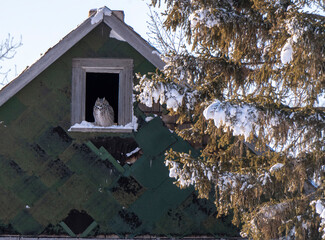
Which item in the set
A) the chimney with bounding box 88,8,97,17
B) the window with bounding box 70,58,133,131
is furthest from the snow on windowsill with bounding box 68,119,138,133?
the chimney with bounding box 88,8,97,17

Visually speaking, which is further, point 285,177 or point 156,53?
point 156,53

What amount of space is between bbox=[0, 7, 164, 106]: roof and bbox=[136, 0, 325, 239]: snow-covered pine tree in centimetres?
55

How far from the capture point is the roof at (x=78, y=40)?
30.7 ft

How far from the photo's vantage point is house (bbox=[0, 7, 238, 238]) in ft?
30.3

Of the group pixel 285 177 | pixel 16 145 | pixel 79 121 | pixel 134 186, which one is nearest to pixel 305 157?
pixel 285 177

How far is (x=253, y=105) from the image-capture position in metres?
7.86

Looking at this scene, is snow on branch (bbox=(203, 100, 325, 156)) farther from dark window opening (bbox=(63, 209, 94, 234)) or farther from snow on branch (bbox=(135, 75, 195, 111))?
dark window opening (bbox=(63, 209, 94, 234))

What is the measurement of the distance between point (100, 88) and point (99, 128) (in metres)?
2.51

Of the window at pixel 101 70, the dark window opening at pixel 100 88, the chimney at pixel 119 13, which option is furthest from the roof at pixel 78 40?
the dark window opening at pixel 100 88

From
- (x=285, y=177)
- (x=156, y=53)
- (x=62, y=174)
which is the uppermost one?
(x=156, y=53)

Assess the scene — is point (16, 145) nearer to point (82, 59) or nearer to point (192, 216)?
point (82, 59)

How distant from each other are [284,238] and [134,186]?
217cm

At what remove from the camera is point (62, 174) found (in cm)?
930

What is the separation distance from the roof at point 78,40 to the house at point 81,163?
0.01 metres
